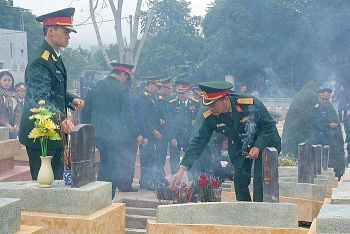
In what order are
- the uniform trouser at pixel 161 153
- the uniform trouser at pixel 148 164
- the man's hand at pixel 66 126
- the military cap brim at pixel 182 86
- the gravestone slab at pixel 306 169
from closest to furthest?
the man's hand at pixel 66 126 → the gravestone slab at pixel 306 169 → the uniform trouser at pixel 148 164 → the uniform trouser at pixel 161 153 → the military cap brim at pixel 182 86

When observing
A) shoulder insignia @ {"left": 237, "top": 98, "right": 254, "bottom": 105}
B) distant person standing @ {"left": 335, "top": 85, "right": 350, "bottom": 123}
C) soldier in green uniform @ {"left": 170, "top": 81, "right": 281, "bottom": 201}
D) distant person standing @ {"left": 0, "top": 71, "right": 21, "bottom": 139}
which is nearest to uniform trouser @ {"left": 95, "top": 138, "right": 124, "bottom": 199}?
soldier in green uniform @ {"left": 170, "top": 81, "right": 281, "bottom": 201}

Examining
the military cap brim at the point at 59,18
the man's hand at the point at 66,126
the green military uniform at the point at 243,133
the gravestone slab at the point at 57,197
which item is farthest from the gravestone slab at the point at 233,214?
the military cap brim at the point at 59,18

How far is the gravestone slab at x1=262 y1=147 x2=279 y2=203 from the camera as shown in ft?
22.2

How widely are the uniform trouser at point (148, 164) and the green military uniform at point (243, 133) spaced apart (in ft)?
11.4

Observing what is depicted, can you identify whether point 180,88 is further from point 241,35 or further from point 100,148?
point 241,35

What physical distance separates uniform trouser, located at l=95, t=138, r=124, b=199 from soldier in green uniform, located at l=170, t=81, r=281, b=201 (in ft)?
5.89

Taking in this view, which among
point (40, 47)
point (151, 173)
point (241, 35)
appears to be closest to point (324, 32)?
point (241, 35)

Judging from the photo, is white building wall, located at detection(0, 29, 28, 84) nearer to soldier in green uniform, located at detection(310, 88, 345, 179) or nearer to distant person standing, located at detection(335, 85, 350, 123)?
distant person standing, located at detection(335, 85, 350, 123)

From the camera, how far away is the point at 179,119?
1257 cm

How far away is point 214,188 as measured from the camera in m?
8.12

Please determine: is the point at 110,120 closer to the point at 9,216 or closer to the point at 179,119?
the point at 179,119

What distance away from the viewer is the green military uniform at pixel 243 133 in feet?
23.3

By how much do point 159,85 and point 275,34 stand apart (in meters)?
12.1

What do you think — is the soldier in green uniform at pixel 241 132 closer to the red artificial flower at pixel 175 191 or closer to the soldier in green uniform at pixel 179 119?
the red artificial flower at pixel 175 191
